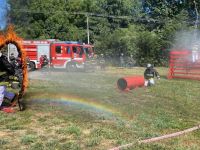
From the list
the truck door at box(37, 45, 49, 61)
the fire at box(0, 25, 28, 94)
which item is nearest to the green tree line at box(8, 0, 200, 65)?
the truck door at box(37, 45, 49, 61)

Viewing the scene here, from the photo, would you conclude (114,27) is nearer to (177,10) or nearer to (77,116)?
(177,10)

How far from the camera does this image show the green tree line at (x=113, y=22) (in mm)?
49000

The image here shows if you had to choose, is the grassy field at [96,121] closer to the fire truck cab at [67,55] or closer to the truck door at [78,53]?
the fire truck cab at [67,55]

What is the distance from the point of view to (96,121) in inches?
423

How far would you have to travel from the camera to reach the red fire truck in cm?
3497

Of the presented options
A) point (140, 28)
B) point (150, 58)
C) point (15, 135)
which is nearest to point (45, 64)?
point (150, 58)

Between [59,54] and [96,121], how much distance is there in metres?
25.1

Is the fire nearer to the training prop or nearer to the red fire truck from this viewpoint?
the training prop

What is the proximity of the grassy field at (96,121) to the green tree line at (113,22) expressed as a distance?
108 feet

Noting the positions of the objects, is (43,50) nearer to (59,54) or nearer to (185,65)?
(59,54)

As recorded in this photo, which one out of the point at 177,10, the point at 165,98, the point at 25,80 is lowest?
the point at 165,98

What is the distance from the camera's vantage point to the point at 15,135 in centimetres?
915

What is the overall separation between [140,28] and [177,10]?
6.86 metres

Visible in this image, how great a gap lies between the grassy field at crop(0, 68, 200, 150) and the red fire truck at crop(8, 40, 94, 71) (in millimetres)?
18672
